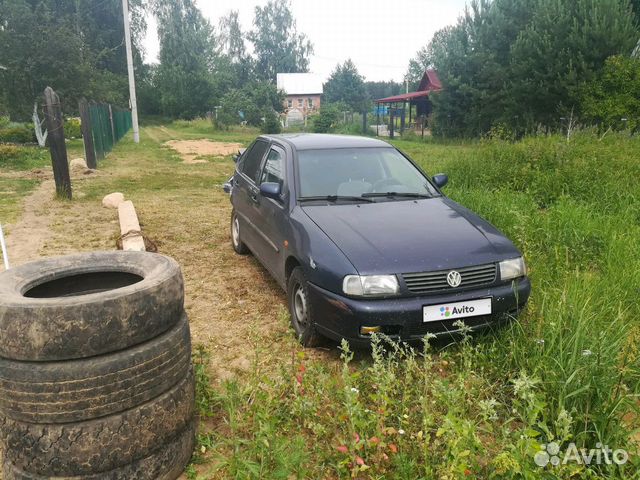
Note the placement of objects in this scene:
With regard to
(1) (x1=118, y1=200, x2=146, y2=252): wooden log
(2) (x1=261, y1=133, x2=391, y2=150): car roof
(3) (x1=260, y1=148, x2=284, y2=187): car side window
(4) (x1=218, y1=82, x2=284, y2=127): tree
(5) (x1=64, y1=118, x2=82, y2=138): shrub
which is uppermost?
(4) (x1=218, y1=82, x2=284, y2=127): tree

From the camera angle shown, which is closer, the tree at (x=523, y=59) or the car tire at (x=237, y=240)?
the car tire at (x=237, y=240)

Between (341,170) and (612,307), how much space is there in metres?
2.50

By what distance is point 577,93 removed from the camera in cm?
2062

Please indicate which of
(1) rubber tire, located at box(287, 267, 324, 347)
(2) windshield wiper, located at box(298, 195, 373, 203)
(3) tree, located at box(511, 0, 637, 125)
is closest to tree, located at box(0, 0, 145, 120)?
(3) tree, located at box(511, 0, 637, 125)

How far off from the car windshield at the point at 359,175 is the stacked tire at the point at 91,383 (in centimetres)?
238

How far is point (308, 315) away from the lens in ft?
12.2

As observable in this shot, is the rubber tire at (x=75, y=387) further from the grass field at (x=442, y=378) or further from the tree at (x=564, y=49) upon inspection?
the tree at (x=564, y=49)

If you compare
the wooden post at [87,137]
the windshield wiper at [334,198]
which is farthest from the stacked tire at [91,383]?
the wooden post at [87,137]

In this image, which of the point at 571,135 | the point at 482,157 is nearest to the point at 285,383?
the point at 482,157

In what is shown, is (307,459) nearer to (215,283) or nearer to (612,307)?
(612,307)

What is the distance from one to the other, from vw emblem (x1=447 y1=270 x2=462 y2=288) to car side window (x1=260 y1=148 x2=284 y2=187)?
6.41ft

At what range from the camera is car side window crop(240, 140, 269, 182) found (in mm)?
5630

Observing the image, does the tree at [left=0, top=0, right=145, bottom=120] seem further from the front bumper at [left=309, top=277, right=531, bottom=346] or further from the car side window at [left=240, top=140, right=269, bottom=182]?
the front bumper at [left=309, top=277, right=531, bottom=346]

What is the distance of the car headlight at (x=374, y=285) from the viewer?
11.1 feet
